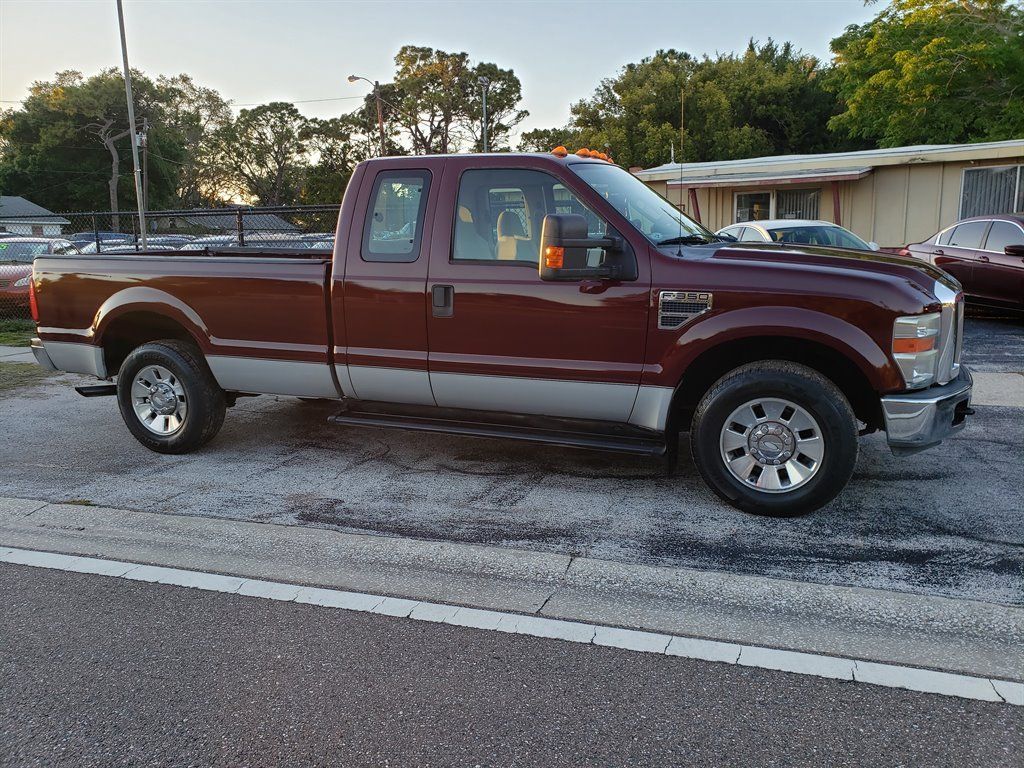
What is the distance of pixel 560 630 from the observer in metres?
3.41

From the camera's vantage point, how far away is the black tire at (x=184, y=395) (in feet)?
19.2

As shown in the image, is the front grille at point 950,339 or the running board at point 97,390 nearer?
the front grille at point 950,339

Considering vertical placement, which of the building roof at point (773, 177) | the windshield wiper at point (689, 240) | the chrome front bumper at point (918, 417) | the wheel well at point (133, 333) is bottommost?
the chrome front bumper at point (918, 417)

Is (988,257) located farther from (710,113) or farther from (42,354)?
(710,113)

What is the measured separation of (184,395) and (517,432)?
8.34 feet

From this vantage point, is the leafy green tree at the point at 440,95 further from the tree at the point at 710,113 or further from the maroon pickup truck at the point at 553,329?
the maroon pickup truck at the point at 553,329

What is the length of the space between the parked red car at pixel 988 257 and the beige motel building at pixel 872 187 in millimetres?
5317

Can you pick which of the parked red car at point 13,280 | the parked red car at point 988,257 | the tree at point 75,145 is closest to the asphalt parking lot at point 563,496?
the parked red car at point 988,257

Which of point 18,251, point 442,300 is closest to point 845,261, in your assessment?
point 442,300

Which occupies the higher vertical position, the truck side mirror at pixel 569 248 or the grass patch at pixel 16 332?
the truck side mirror at pixel 569 248

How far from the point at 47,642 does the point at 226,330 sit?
109 inches

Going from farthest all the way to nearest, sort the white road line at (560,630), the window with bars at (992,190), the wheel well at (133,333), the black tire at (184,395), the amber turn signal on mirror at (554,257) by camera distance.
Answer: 1. the window with bars at (992,190)
2. the wheel well at (133,333)
3. the black tire at (184,395)
4. the amber turn signal on mirror at (554,257)
5. the white road line at (560,630)

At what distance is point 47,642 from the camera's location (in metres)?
3.38

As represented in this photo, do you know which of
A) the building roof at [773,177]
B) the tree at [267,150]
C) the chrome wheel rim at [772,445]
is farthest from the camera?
the tree at [267,150]
